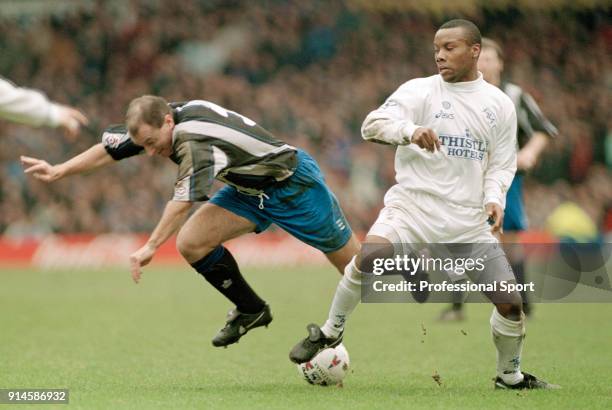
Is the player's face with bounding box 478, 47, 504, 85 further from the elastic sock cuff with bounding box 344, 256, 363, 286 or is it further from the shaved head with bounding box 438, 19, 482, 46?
the elastic sock cuff with bounding box 344, 256, 363, 286

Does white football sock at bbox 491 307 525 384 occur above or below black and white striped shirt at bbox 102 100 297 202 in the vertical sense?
below

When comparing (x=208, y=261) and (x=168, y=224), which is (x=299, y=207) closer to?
(x=208, y=261)

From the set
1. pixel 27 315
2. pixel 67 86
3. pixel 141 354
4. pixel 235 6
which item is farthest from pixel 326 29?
pixel 141 354

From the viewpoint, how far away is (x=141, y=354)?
381 inches

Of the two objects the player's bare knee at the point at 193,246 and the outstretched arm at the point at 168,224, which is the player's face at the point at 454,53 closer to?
the outstretched arm at the point at 168,224

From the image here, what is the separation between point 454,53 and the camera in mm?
7641

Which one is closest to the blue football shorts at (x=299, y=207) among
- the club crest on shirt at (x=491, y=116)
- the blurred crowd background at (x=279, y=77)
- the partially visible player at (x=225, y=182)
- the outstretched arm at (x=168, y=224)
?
the partially visible player at (x=225, y=182)

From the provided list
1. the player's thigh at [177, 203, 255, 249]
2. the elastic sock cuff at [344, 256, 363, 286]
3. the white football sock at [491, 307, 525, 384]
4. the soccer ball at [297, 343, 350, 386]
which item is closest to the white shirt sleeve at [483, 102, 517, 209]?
the white football sock at [491, 307, 525, 384]

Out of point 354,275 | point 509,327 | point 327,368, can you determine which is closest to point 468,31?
point 354,275

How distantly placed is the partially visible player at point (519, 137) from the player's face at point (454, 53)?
8.73ft

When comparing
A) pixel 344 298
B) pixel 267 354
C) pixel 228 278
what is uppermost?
pixel 344 298

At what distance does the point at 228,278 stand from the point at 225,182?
31.9 inches

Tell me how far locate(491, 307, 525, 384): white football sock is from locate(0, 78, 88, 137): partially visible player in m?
3.13

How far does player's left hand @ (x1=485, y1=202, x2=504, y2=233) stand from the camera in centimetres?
738
